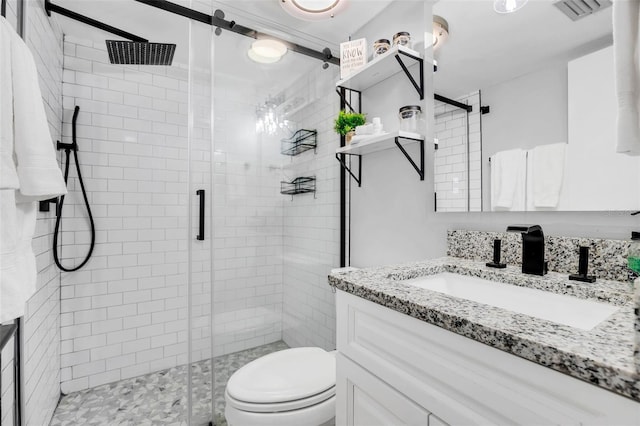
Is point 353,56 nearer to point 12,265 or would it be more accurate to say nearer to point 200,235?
point 200,235

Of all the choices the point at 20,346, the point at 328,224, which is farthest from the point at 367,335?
the point at 20,346

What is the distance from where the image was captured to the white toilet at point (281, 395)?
1176mm

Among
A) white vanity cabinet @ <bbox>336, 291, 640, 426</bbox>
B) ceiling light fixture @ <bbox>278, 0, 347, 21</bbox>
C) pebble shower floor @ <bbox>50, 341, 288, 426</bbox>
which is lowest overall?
pebble shower floor @ <bbox>50, 341, 288, 426</bbox>

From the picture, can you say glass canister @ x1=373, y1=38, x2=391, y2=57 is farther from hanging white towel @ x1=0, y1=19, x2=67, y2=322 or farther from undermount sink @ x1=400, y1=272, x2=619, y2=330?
hanging white towel @ x1=0, y1=19, x2=67, y2=322

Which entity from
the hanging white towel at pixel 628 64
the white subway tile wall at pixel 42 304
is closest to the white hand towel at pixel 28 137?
the white subway tile wall at pixel 42 304

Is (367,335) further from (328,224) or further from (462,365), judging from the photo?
(328,224)

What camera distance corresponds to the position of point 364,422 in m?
0.90

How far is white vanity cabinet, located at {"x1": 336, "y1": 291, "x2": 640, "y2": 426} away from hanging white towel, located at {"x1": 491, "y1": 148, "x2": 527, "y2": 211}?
0.72 meters

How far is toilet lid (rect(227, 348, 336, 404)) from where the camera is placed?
121 centimetres

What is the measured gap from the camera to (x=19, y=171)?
0.86m

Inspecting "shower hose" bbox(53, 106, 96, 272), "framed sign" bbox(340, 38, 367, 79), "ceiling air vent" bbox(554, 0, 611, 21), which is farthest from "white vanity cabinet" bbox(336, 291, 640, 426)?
"shower hose" bbox(53, 106, 96, 272)

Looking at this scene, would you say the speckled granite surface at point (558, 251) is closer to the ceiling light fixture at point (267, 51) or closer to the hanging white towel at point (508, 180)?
the hanging white towel at point (508, 180)

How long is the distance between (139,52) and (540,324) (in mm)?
2437

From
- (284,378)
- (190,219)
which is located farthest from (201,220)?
(284,378)
